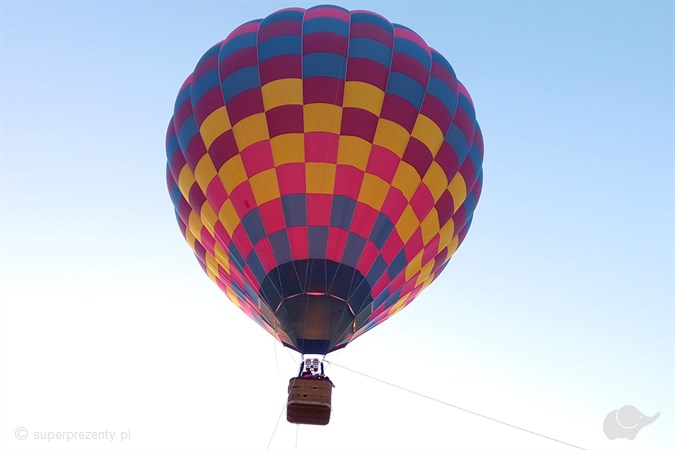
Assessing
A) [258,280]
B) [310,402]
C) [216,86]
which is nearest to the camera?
[310,402]

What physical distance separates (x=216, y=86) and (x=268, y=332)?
281 cm

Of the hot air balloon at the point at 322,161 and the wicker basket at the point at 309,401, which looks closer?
the wicker basket at the point at 309,401

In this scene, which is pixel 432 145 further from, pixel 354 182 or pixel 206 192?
pixel 206 192

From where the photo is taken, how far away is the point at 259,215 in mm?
7520

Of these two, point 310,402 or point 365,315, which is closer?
point 310,402

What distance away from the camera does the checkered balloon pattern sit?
24.1 ft

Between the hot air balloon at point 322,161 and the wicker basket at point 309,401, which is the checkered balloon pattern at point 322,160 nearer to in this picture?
the hot air balloon at point 322,161

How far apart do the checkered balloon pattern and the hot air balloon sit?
0.04 feet

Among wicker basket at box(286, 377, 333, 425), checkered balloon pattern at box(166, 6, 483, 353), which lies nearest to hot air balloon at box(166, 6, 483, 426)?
checkered balloon pattern at box(166, 6, 483, 353)

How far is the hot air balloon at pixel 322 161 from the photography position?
735 cm

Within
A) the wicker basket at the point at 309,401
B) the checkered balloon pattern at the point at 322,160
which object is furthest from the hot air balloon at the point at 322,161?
the wicker basket at the point at 309,401

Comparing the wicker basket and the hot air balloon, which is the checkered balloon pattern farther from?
the wicker basket

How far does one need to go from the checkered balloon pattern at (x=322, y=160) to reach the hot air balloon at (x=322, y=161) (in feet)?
0.04

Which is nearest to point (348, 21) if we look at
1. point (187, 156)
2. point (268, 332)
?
point (187, 156)
